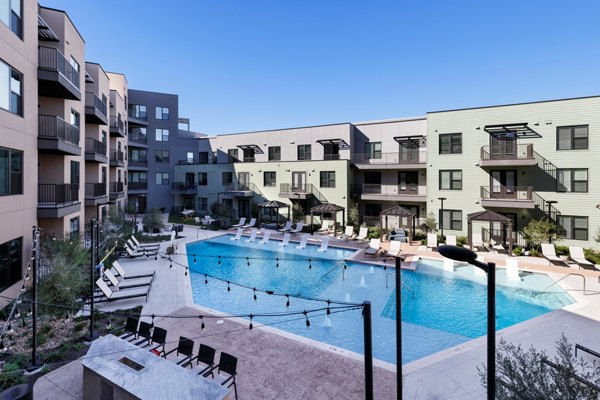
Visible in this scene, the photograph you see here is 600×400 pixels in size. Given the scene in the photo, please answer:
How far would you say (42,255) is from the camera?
1175 centimetres

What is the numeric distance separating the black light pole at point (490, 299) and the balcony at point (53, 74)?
1665 centimetres

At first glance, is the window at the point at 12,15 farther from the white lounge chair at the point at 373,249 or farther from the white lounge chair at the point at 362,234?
the white lounge chair at the point at 362,234

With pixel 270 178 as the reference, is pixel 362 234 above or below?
below

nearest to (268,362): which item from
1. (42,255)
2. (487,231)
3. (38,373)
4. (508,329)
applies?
(38,373)

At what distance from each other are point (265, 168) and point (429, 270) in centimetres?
2124

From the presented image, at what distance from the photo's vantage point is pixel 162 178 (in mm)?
40219

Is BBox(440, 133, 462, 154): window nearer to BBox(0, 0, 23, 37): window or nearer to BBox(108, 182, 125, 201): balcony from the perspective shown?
BBox(0, 0, 23, 37): window

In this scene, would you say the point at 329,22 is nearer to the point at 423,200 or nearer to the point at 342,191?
the point at 342,191

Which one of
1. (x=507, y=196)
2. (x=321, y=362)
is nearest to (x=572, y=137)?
(x=507, y=196)

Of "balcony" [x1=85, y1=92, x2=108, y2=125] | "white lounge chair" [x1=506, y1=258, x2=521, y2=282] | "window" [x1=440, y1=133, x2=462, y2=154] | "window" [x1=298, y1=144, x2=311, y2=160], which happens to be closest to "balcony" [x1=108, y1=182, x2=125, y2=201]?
"balcony" [x1=85, y1=92, x2=108, y2=125]

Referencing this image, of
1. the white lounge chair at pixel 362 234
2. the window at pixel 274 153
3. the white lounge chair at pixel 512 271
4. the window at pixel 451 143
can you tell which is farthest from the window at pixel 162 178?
the white lounge chair at pixel 512 271

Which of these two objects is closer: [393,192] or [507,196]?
[507,196]

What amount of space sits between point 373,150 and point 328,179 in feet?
17.9

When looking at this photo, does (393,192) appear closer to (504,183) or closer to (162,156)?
(504,183)
